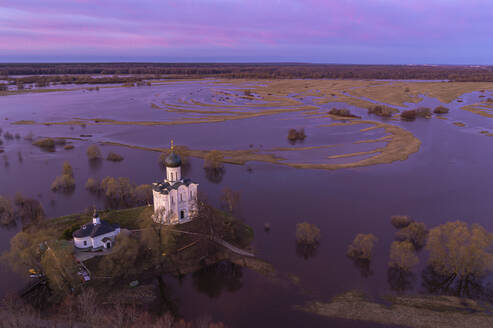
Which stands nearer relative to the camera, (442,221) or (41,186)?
(442,221)

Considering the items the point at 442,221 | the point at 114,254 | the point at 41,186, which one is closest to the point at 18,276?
the point at 114,254

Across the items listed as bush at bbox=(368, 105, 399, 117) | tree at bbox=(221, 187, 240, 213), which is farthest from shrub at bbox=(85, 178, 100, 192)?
bush at bbox=(368, 105, 399, 117)

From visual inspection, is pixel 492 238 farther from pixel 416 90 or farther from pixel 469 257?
pixel 416 90

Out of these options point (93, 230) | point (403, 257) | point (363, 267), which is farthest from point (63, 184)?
point (403, 257)

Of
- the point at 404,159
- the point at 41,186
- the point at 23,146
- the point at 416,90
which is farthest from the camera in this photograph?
the point at 416,90

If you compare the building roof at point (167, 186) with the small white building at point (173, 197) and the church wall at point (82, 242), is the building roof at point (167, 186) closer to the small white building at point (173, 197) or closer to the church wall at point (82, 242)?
the small white building at point (173, 197)

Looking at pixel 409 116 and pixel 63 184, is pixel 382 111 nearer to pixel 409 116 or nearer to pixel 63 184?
pixel 409 116
